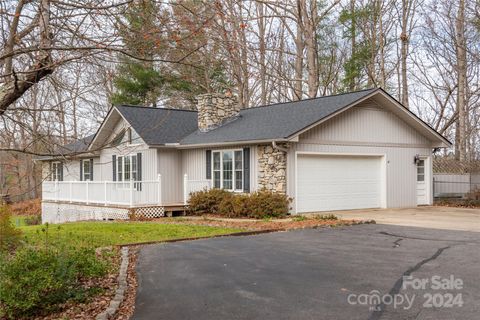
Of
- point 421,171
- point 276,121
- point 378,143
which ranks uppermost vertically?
point 276,121

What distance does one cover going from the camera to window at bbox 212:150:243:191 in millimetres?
17562

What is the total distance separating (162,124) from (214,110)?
2295mm

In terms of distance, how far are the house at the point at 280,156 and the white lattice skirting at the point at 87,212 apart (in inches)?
1.8

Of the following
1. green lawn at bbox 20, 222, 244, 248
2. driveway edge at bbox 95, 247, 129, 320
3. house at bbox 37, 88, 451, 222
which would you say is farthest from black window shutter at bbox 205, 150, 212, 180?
driveway edge at bbox 95, 247, 129, 320

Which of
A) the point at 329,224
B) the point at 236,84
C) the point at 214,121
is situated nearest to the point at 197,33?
the point at 329,224

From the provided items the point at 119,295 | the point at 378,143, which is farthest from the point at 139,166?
the point at 119,295

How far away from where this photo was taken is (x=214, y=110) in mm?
20188

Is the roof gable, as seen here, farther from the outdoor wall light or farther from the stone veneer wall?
the outdoor wall light

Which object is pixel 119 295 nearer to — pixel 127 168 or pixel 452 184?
pixel 127 168

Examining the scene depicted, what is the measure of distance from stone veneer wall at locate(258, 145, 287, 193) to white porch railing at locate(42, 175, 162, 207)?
13.1ft

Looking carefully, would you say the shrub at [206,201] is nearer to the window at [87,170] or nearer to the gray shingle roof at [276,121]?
the gray shingle roof at [276,121]

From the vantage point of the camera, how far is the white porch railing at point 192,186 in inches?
→ 728

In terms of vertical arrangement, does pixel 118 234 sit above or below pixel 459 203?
above

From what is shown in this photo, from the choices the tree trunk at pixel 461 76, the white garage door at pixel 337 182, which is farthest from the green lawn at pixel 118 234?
the tree trunk at pixel 461 76
